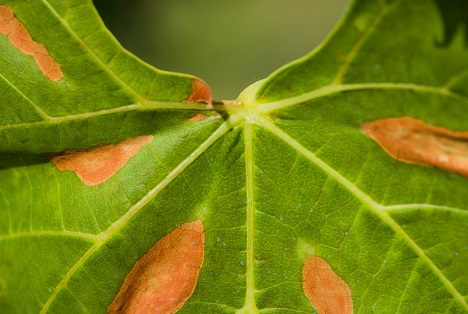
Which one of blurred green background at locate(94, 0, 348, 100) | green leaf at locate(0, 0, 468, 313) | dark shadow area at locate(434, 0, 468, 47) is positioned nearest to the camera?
dark shadow area at locate(434, 0, 468, 47)

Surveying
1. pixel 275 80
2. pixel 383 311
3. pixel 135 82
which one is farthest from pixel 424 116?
pixel 135 82

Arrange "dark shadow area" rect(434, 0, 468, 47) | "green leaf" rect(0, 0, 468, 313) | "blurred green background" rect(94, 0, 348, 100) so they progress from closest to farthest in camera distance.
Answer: "dark shadow area" rect(434, 0, 468, 47)
"green leaf" rect(0, 0, 468, 313)
"blurred green background" rect(94, 0, 348, 100)

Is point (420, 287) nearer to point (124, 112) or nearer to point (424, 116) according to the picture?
point (424, 116)

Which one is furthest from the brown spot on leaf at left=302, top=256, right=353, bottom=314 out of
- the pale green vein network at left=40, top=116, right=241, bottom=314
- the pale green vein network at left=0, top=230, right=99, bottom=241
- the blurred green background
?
the blurred green background

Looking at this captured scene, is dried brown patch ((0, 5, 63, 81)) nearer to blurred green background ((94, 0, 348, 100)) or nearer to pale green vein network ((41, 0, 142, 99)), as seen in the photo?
pale green vein network ((41, 0, 142, 99))

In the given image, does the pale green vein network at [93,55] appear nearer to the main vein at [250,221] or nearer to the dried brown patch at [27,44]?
the dried brown patch at [27,44]

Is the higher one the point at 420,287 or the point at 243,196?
the point at 243,196

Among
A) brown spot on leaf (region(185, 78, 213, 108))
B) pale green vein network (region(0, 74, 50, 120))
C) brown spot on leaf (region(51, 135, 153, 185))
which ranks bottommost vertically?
brown spot on leaf (region(51, 135, 153, 185))

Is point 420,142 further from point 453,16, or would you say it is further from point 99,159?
point 99,159
